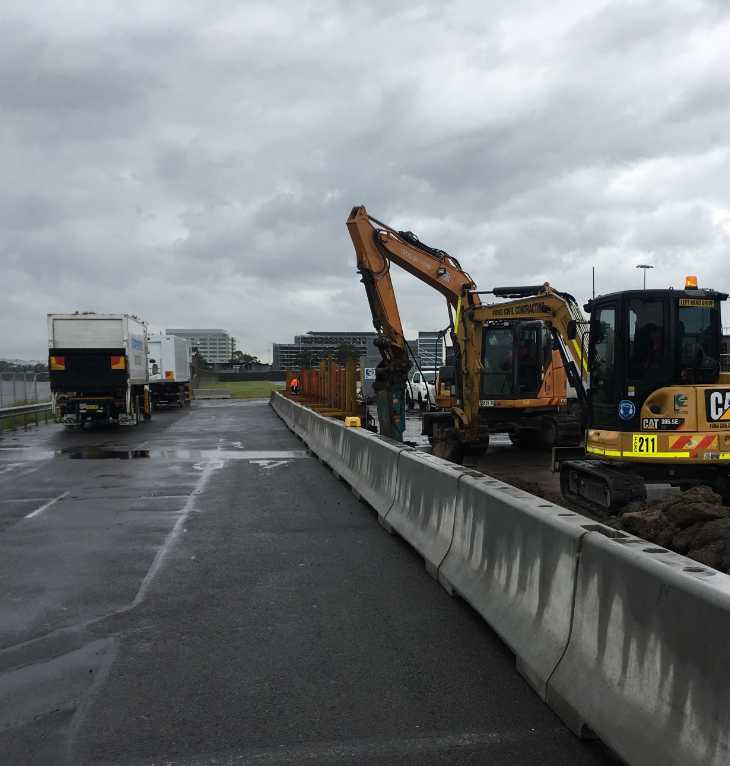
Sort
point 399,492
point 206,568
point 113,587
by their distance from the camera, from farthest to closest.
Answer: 1. point 399,492
2. point 206,568
3. point 113,587

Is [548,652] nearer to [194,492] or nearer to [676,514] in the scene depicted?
[676,514]

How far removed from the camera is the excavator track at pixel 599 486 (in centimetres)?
984

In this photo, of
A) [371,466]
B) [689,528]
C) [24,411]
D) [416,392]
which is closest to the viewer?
[689,528]

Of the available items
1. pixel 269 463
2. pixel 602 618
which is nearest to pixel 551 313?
pixel 269 463

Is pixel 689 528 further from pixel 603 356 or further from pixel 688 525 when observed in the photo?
pixel 603 356

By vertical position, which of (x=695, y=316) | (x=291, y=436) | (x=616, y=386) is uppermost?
(x=695, y=316)

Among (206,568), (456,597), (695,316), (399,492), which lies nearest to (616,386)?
Answer: (695,316)

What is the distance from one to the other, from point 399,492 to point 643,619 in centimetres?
591

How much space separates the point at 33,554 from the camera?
8445 mm

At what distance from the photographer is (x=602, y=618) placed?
13.3ft

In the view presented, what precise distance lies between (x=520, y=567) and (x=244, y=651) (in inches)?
74.2

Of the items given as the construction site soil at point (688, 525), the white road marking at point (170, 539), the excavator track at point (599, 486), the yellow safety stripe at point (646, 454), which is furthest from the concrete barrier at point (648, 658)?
the yellow safety stripe at point (646, 454)

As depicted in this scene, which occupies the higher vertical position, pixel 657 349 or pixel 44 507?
pixel 657 349

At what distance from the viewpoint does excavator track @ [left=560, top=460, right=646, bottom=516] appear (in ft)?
32.3
